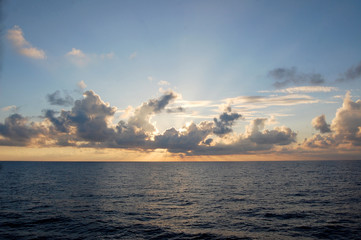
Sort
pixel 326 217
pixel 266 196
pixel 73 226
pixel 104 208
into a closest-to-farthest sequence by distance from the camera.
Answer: pixel 73 226
pixel 326 217
pixel 104 208
pixel 266 196

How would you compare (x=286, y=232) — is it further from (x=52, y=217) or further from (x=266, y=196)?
(x=52, y=217)

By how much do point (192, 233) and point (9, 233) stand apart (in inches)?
966

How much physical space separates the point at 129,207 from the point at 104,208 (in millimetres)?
4800

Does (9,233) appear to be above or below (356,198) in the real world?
above

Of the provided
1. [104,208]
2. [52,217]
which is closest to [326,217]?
[104,208]

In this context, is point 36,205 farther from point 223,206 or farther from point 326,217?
point 326,217

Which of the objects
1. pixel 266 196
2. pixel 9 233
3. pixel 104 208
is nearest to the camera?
pixel 9 233

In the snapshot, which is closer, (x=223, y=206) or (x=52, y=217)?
(x=52, y=217)

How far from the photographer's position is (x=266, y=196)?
5594 centimetres

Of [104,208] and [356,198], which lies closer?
[104,208]

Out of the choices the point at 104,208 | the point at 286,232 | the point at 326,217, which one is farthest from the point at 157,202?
the point at 326,217

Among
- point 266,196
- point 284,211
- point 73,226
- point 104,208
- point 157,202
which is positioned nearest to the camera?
point 73,226

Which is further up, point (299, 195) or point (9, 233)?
point (9, 233)

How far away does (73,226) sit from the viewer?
33.0 metres
